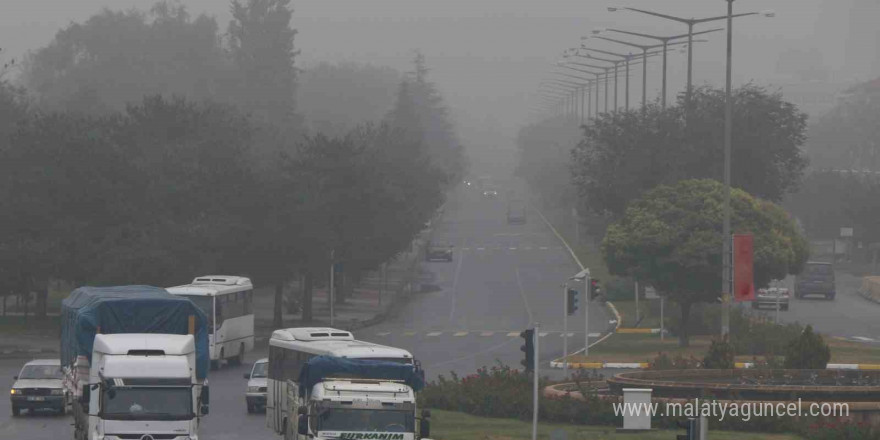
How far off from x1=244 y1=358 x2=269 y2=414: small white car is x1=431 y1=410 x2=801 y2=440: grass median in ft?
18.0

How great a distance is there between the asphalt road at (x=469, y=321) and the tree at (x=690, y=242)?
15.7 ft

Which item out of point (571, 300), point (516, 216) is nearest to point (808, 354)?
point (571, 300)

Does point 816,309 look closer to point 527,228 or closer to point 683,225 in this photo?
point 683,225

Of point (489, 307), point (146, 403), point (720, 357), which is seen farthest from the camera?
point (489, 307)

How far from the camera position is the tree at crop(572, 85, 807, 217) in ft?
245

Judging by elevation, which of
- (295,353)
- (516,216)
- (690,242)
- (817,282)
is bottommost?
(817,282)

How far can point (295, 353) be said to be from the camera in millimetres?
36906

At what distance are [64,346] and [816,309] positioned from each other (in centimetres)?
5159

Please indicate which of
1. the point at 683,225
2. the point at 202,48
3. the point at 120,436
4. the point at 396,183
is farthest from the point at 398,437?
the point at 202,48

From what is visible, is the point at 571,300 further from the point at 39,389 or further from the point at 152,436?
the point at 152,436

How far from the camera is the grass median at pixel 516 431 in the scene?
1330 inches

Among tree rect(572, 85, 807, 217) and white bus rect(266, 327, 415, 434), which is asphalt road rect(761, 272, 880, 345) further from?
white bus rect(266, 327, 415, 434)

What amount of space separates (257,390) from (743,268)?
59.2ft

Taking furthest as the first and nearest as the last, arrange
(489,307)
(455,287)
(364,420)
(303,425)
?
1. (455,287)
2. (489,307)
3. (303,425)
4. (364,420)
